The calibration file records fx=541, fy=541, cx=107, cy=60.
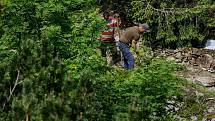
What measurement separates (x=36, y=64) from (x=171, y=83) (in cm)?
230

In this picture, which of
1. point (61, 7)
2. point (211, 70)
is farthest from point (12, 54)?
point (211, 70)

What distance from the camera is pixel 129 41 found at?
14.0 meters

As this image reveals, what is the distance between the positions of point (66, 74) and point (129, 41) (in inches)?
240

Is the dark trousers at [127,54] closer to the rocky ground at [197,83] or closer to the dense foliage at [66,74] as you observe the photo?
the rocky ground at [197,83]

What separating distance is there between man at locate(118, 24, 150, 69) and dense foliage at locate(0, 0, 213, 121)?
2.25 meters

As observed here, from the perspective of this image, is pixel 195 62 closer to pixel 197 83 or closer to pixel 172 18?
pixel 172 18

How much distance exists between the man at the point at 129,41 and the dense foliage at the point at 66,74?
225 centimetres

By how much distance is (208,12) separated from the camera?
19938 millimetres

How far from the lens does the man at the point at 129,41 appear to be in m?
13.8

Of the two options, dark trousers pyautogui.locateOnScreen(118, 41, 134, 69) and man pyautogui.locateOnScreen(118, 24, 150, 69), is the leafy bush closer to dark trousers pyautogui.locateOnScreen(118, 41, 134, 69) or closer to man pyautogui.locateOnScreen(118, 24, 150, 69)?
man pyautogui.locateOnScreen(118, 24, 150, 69)

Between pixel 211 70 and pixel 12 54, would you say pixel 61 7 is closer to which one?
pixel 12 54

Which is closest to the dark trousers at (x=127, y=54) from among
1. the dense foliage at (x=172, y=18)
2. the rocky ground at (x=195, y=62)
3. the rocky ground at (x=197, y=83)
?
the rocky ground at (x=197, y=83)

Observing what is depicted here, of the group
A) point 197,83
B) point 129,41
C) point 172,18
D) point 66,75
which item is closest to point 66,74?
point 66,75

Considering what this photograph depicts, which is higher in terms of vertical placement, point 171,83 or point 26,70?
point 26,70
